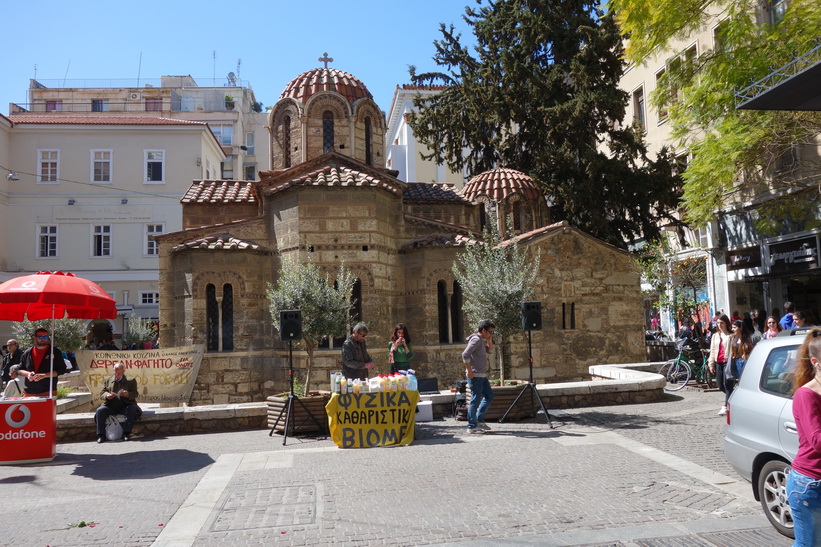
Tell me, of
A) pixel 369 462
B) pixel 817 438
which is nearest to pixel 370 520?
pixel 369 462

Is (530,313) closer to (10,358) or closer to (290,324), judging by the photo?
(290,324)

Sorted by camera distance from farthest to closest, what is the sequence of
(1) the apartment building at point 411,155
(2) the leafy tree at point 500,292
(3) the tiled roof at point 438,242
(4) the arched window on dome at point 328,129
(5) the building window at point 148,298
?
(1) the apartment building at point 411,155 → (5) the building window at point 148,298 → (4) the arched window on dome at point 328,129 → (3) the tiled roof at point 438,242 → (2) the leafy tree at point 500,292

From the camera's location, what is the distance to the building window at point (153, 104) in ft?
152

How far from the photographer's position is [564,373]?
1664 cm

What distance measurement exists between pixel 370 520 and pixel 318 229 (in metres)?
10.3

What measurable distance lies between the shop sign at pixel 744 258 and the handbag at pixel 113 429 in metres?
17.4

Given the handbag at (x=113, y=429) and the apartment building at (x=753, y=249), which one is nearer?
the handbag at (x=113, y=429)

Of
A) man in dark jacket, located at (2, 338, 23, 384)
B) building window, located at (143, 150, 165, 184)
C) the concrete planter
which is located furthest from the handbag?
building window, located at (143, 150, 165, 184)

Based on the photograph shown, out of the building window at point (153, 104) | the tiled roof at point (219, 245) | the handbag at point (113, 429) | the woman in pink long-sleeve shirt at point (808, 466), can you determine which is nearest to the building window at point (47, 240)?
the building window at point (153, 104)

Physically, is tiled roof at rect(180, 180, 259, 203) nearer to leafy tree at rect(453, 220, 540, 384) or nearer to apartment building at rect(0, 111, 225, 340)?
leafy tree at rect(453, 220, 540, 384)

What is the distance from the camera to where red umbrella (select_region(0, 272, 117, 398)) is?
8828 mm

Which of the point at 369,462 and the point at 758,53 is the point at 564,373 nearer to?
the point at 758,53

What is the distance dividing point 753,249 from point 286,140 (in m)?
14.2

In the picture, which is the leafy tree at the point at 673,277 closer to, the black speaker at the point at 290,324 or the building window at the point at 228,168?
the black speaker at the point at 290,324
